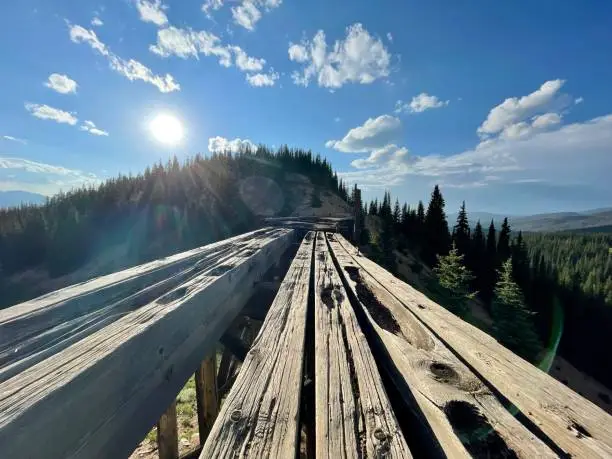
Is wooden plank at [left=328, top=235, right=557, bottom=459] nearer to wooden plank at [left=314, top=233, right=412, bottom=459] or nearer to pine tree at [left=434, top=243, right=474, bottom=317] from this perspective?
wooden plank at [left=314, top=233, right=412, bottom=459]

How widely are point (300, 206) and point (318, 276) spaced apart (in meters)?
42.3

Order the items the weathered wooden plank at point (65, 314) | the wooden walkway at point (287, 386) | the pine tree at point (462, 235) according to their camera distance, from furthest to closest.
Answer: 1. the pine tree at point (462, 235)
2. the weathered wooden plank at point (65, 314)
3. the wooden walkway at point (287, 386)

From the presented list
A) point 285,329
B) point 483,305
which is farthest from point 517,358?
point 483,305

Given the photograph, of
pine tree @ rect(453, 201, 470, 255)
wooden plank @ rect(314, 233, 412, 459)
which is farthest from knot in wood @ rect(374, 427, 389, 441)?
pine tree @ rect(453, 201, 470, 255)

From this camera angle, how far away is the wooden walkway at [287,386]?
0.76 metres

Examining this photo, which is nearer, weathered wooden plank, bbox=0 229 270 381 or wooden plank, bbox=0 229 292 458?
wooden plank, bbox=0 229 292 458

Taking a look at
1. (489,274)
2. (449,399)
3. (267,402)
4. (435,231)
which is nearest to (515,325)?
(435,231)

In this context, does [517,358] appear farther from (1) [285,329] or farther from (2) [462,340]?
(1) [285,329]

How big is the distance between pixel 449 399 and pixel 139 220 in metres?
36.2

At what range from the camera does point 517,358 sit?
3.95 feet

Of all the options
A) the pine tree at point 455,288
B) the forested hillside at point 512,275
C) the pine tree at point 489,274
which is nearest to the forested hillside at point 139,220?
the pine tree at point 455,288

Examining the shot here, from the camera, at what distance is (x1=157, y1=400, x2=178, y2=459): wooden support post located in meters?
2.59

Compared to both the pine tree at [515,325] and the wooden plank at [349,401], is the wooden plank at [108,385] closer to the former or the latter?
the wooden plank at [349,401]

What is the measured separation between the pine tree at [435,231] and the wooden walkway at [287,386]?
56484 mm
